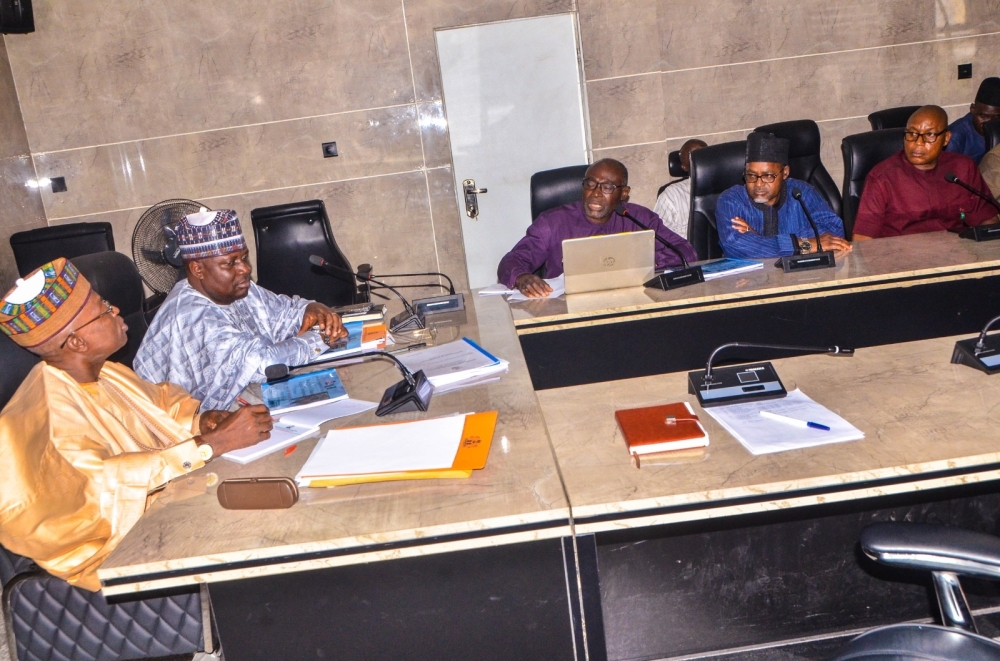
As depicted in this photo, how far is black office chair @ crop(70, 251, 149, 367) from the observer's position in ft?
7.93

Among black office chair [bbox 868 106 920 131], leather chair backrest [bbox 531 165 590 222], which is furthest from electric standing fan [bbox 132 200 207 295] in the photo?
black office chair [bbox 868 106 920 131]

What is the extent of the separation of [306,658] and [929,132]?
343 cm

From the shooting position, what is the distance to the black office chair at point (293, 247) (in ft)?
13.0

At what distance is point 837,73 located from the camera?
17.7 ft

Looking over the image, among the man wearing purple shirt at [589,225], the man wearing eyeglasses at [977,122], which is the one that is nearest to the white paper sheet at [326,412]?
the man wearing purple shirt at [589,225]

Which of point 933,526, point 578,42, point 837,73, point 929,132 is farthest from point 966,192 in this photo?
point 933,526

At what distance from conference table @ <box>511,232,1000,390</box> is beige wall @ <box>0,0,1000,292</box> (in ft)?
8.12

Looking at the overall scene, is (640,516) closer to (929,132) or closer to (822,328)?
(822,328)

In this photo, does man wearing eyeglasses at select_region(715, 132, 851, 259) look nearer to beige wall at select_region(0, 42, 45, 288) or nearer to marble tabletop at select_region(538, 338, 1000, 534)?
marble tabletop at select_region(538, 338, 1000, 534)

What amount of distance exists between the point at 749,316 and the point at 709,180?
3.48 feet

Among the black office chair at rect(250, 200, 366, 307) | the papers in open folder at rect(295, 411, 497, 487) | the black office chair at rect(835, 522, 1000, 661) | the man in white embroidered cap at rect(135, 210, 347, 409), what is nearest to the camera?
the black office chair at rect(835, 522, 1000, 661)

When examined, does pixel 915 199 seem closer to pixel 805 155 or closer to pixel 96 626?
pixel 805 155

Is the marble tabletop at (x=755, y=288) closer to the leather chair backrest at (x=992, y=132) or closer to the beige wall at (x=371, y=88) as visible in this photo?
the leather chair backrest at (x=992, y=132)

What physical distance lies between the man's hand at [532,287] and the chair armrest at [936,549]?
191 centimetres
